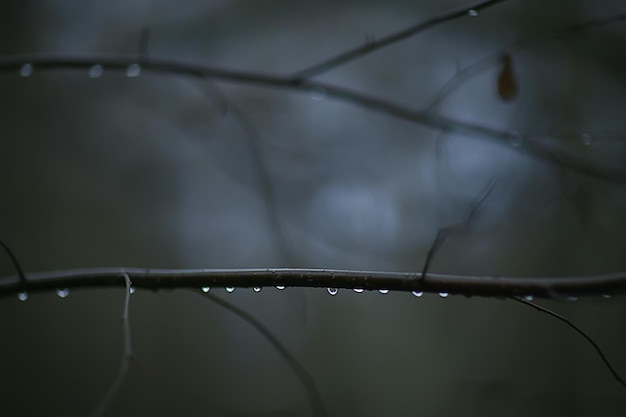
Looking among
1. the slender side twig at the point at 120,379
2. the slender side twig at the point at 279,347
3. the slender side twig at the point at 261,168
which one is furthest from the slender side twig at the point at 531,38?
the slender side twig at the point at 120,379

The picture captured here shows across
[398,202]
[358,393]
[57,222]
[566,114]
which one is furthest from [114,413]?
[566,114]

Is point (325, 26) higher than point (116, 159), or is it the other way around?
point (325, 26)

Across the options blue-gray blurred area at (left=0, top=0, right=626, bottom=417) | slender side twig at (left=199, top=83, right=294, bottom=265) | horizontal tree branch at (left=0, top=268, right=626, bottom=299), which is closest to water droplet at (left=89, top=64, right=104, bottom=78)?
slender side twig at (left=199, top=83, right=294, bottom=265)

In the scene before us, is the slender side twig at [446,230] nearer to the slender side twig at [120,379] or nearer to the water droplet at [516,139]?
the slender side twig at [120,379]

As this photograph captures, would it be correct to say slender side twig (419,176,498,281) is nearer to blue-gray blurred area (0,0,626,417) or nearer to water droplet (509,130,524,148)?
water droplet (509,130,524,148)

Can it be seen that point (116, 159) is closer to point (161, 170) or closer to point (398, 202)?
point (161, 170)
